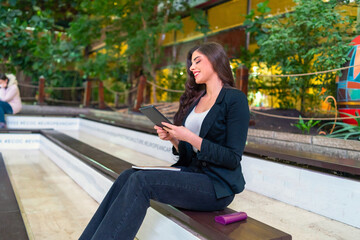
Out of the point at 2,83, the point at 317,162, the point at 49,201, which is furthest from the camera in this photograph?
the point at 2,83

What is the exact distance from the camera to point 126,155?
4562mm

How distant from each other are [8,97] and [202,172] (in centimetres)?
606

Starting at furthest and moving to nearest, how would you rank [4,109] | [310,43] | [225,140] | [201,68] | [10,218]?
[4,109]
[310,43]
[10,218]
[201,68]
[225,140]

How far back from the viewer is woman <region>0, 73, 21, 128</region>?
6230mm

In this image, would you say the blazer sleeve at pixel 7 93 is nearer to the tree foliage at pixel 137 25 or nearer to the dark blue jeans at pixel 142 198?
the tree foliage at pixel 137 25

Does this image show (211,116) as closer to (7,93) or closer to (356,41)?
(356,41)

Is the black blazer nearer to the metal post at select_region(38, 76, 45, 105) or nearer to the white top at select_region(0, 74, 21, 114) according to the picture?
the white top at select_region(0, 74, 21, 114)

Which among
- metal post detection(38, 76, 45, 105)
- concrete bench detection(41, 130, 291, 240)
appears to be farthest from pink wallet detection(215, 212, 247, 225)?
metal post detection(38, 76, 45, 105)

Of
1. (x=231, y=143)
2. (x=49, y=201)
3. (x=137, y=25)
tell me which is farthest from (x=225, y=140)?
(x=137, y=25)

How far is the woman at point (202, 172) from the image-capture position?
4.58 feet

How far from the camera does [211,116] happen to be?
1559mm

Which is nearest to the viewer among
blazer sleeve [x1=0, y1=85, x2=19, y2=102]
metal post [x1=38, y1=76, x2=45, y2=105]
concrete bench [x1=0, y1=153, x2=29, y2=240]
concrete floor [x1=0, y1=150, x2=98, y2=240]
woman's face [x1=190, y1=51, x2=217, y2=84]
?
woman's face [x1=190, y1=51, x2=217, y2=84]

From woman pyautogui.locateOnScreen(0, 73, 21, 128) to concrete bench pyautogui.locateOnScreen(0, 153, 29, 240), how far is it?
13.0 ft

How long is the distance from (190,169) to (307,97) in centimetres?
353
